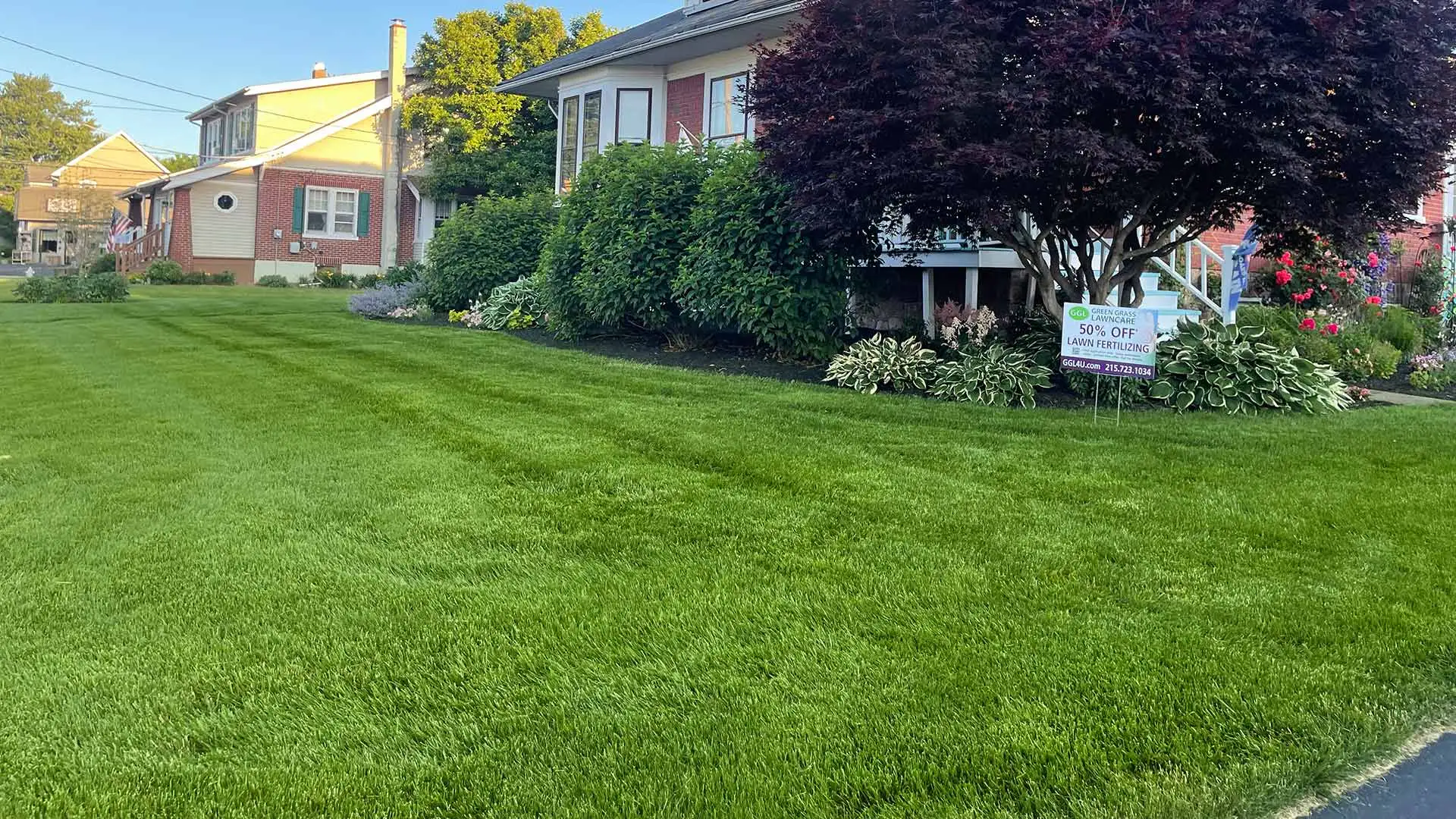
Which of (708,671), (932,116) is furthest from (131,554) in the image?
(932,116)

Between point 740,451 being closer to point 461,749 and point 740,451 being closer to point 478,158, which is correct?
point 461,749

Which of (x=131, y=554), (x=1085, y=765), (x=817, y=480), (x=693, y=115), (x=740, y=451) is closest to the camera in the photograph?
(x=1085, y=765)

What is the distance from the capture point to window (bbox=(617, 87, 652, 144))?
743 inches

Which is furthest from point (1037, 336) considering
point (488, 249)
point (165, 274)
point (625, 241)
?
point (165, 274)

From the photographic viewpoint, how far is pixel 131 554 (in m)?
4.12

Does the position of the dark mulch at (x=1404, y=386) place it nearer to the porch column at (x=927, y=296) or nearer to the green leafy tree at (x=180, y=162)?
the porch column at (x=927, y=296)

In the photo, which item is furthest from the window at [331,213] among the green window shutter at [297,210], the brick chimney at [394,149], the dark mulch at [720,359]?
the dark mulch at [720,359]

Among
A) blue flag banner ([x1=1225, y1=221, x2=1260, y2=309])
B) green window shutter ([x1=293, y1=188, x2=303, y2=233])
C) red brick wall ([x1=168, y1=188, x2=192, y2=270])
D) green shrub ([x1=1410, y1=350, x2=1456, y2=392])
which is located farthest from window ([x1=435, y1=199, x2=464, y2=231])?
green shrub ([x1=1410, y1=350, x2=1456, y2=392])

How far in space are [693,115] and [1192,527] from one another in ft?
49.6

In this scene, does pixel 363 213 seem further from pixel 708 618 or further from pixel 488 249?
pixel 708 618

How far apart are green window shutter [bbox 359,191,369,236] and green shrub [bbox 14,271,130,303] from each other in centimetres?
1085

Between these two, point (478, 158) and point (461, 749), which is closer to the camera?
point (461, 749)

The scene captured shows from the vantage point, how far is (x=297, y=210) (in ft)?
98.5

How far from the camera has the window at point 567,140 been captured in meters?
20.8
